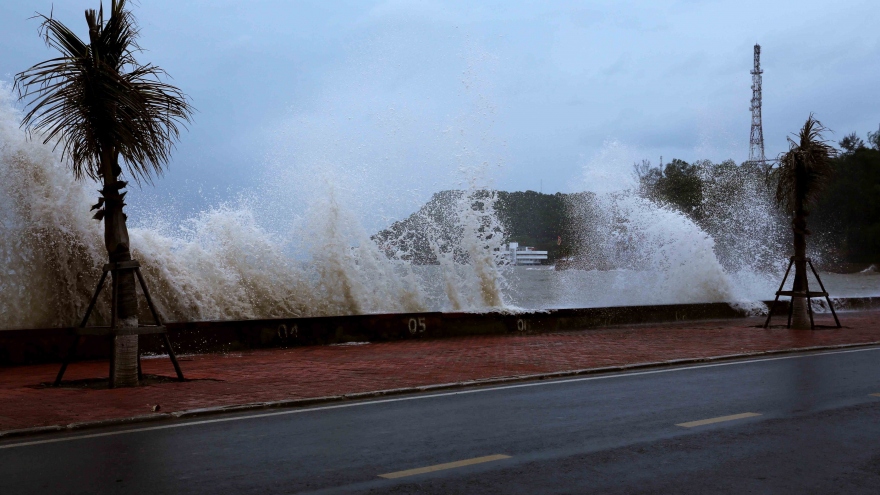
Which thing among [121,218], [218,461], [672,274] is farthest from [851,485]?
[672,274]

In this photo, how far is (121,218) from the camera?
10.7 m

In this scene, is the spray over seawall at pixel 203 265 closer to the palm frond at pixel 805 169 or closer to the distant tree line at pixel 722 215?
the distant tree line at pixel 722 215

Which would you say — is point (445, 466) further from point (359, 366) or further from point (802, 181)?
point (802, 181)

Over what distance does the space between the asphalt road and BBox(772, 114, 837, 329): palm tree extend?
979cm

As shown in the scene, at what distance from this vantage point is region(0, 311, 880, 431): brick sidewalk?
9023 mm

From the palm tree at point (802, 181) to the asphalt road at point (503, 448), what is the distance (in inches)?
386

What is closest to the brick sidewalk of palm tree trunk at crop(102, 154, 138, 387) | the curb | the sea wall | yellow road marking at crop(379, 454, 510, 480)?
the curb

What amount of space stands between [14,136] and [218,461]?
41.7 feet

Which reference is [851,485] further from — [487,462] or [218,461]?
[218,461]

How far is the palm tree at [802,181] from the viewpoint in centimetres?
1853

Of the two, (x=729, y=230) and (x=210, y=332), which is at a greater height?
(x=729, y=230)

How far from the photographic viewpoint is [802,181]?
18781 millimetres

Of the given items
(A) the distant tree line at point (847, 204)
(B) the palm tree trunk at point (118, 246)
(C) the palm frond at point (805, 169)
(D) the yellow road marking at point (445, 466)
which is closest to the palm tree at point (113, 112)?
(B) the palm tree trunk at point (118, 246)

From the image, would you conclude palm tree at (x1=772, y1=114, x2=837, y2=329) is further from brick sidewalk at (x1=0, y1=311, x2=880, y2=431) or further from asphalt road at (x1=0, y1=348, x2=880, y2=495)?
asphalt road at (x1=0, y1=348, x2=880, y2=495)
